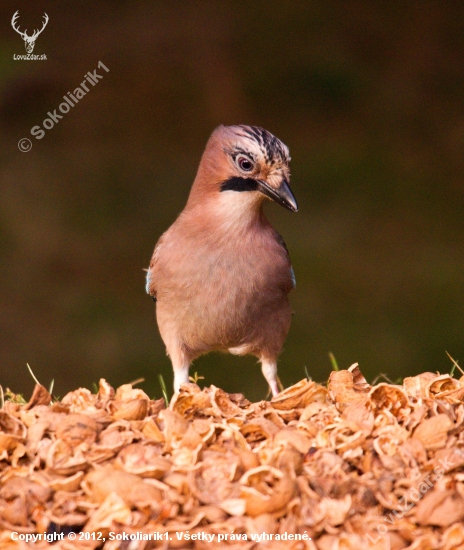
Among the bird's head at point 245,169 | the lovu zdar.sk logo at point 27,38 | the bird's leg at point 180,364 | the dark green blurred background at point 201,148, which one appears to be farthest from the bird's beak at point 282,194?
the lovu zdar.sk logo at point 27,38

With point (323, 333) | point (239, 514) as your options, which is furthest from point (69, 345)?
point (239, 514)

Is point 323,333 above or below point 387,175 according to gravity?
below

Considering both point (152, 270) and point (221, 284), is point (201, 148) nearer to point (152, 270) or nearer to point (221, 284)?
point (152, 270)

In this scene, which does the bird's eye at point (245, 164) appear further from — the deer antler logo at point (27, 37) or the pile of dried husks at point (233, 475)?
the deer antler logo at point (27, 37)

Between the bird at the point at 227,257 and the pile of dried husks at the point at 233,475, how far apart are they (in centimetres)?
95

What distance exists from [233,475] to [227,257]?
1.32 meters

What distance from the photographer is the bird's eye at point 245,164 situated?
10.5ft

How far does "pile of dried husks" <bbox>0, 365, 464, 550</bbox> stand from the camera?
6.53 feet

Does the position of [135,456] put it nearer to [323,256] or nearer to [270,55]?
[323,256]

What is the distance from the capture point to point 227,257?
3.32 metres

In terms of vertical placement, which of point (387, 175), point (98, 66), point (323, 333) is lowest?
point (323, 333)

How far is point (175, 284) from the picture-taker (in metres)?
3.41

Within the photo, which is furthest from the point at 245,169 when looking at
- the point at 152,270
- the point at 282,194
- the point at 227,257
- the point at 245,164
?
the point at 152,270

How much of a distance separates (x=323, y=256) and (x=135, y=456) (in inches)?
157
